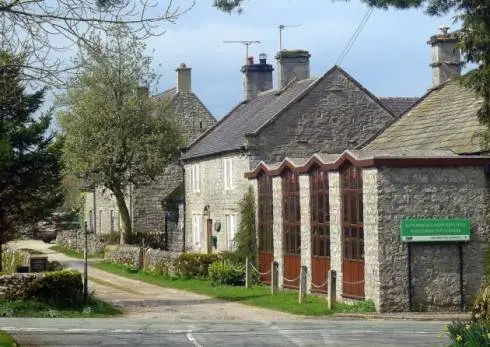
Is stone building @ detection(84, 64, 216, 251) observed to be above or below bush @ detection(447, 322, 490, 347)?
above

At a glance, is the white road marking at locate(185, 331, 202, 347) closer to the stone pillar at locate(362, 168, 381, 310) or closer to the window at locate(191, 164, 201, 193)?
the stone pillar at locate(362, 168, 381, 310)

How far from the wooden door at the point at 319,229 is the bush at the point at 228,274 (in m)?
5.44

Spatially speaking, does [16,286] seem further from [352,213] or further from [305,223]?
[352,213]

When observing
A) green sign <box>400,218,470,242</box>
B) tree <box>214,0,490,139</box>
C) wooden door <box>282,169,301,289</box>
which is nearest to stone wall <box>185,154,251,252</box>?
wooden door <box>282,169,301,289</box>

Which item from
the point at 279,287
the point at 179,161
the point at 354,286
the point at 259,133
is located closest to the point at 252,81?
the point at 179,161

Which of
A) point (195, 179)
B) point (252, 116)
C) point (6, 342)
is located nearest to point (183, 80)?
point (195, 179)

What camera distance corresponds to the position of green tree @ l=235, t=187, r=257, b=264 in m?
36.2

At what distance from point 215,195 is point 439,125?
14.3 metres

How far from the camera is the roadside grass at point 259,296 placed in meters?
26.5

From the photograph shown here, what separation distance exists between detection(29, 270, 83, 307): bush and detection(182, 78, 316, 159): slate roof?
46.4ft

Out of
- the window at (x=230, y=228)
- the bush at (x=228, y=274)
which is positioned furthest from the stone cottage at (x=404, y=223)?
the window at (x=230, y=228)

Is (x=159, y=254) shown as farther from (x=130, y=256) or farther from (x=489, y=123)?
(x=489, y=123)

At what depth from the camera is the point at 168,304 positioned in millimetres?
29484

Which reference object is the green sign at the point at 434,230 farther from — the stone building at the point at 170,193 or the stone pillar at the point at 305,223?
the stone building at the point at 170,193
